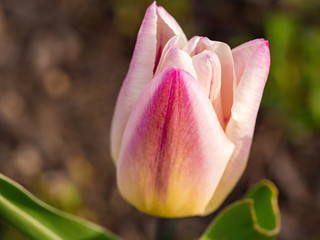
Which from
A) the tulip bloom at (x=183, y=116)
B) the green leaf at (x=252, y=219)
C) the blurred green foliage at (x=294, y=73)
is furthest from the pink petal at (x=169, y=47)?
the blurred green foliage at (x=294, y=73)

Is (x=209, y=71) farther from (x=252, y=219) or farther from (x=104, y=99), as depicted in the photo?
(x=104, y=99)

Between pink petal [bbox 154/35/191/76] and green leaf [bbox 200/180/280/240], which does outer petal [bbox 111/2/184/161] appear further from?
green leaf [bbox 200/180/280/240]

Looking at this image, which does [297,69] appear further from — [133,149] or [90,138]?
[133,149]

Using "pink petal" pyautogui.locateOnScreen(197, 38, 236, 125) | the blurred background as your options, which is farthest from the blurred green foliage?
"pink petal" pyautogui.locateOnScreen(197, 38, 236, 125)

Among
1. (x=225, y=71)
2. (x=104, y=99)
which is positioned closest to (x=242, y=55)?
(x=225, y=71)

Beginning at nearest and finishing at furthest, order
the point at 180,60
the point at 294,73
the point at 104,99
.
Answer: the point at 180,60
the point at 294,73
the point at 104,99

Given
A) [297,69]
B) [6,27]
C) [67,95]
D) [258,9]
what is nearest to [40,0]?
[6,27]

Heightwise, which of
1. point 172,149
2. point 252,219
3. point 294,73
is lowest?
point 294,73
